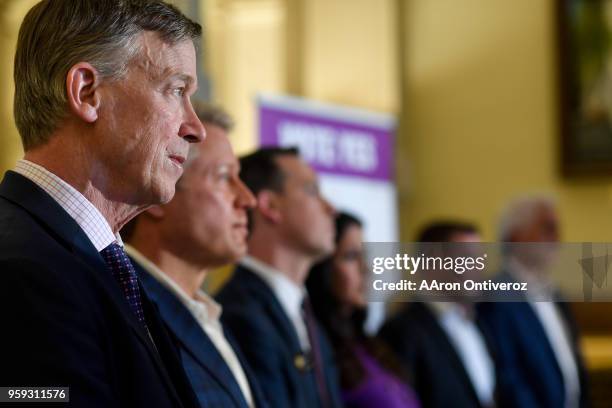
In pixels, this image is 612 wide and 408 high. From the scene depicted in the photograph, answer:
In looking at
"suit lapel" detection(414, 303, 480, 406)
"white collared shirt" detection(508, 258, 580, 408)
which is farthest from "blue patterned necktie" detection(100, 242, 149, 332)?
"white collared shirt" detection(508, 258, 580, 408)

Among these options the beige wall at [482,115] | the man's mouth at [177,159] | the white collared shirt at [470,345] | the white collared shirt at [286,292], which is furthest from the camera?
the beige wall at [482,115]

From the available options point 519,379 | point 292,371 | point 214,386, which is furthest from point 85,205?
point 519,379

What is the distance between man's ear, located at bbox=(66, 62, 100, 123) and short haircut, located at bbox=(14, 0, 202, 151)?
10mm

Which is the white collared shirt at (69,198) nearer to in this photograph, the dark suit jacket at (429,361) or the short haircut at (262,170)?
the short haircut at (262,170)

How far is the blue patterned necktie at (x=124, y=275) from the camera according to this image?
1.50m

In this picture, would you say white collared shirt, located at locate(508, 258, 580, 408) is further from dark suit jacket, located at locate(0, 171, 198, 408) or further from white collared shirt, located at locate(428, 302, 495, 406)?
dark suit jacket, located at locate(0, 171, 198, 408)

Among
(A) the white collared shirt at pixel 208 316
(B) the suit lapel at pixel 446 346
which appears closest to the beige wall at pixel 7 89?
(A) the white collared shirt at pixel 208 316

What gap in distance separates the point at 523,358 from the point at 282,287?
6.64ft

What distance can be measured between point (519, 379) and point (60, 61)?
144 inches

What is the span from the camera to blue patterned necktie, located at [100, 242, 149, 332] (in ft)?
4.93

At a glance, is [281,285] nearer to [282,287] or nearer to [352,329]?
[282,287]

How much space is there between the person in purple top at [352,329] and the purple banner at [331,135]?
1.89 metres

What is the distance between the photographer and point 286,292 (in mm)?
3168

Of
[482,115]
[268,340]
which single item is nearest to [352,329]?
[268,340]
